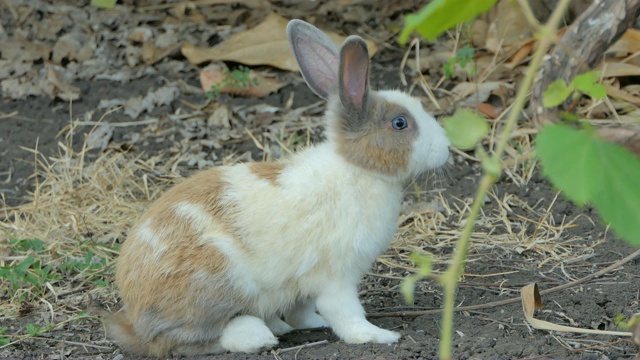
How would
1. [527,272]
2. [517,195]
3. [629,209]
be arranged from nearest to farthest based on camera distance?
[629,209] < [527,272] < [517,195]

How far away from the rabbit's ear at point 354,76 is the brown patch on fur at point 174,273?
2.19 ft

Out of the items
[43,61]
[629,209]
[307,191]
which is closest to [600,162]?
[629,209]

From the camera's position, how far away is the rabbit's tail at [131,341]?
375 centimetres

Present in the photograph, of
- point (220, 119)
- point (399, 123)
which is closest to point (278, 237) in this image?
point (399, 123)

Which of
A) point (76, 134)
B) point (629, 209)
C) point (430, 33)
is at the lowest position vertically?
point (76, 134)

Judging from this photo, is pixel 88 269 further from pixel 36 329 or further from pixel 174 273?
pixel 174 273

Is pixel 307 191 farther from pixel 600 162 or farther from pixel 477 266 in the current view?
pixel 600 162

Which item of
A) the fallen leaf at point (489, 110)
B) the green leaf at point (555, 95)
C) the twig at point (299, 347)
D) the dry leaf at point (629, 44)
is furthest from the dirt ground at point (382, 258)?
the green leaf at point (555, 95)

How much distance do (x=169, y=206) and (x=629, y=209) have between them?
268 centimetres

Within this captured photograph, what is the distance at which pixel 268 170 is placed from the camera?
3920 millimetres

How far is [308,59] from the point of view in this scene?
4.00m

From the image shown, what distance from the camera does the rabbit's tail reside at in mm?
3754

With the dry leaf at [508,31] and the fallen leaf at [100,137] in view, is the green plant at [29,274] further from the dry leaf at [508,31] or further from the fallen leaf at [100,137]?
the dry leaf at [508,31]

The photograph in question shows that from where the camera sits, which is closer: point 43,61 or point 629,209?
point 629,209
